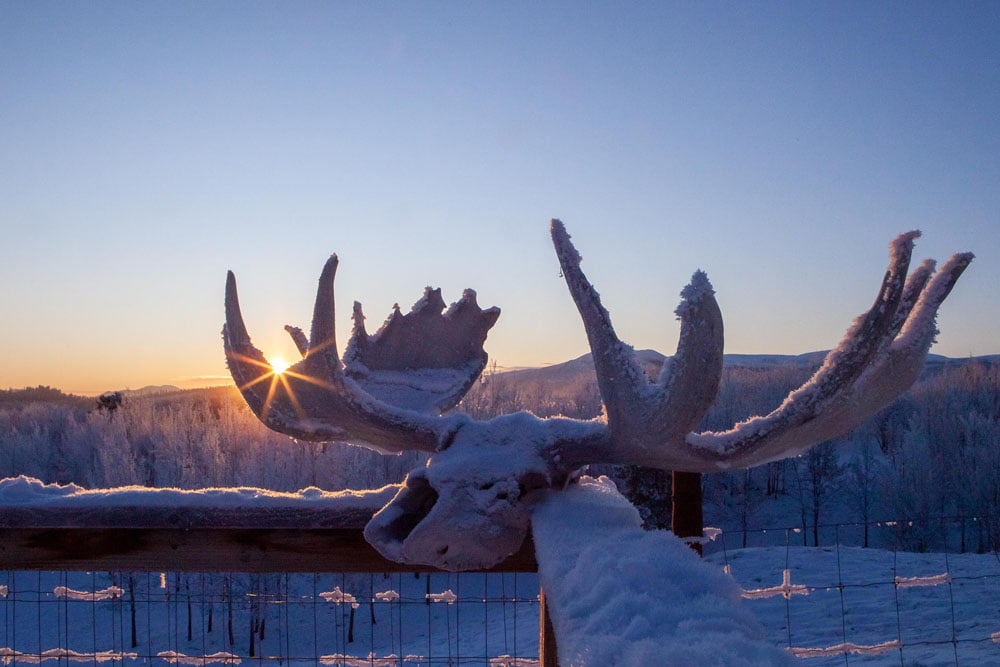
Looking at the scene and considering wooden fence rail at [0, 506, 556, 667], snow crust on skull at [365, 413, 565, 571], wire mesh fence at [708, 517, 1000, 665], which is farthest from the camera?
wire mesh fence at [708, 517, 1000, 665]

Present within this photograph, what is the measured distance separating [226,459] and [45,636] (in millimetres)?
5100

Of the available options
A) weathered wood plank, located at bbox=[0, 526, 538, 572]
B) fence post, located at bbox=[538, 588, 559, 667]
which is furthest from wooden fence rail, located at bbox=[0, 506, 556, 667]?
fence post, located at bbox=[538, 588, 559, 667]

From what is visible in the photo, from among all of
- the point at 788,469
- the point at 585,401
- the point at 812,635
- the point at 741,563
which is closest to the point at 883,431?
the point at 788,469

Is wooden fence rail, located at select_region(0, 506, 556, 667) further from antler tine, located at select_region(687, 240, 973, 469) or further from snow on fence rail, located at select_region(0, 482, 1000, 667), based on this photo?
antler tine, located at select_region(687, 240, 973, 469)

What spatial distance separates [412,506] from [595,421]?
492mm

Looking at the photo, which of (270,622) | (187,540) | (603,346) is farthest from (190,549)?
(270,622)

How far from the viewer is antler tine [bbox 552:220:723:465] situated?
142 cm

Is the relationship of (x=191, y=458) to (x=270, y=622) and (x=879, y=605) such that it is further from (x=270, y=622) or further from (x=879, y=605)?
(x=879, y=605)

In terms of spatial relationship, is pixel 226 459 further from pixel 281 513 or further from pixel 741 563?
pixel 281 513

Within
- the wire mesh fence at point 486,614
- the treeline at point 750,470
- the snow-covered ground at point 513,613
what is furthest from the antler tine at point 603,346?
the treeline at point 750,470

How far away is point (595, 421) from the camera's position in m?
1.86

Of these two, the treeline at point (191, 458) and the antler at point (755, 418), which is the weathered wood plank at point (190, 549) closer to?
the antler at point (755, 418)

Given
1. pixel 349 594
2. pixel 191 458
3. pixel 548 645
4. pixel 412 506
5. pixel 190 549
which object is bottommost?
pixel 191 458

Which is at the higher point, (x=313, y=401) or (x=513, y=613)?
(x=313, y=401)
